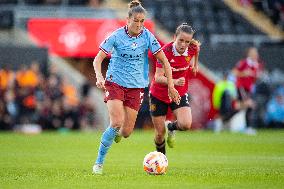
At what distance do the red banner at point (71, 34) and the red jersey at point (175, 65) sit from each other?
632 inches

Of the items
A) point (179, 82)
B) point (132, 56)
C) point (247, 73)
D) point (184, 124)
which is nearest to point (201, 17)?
point (247, 73)

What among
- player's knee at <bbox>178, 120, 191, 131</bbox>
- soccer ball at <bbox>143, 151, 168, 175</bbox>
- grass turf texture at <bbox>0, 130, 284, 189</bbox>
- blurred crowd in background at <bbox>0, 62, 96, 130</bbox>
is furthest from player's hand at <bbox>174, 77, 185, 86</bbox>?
blurred crowd in background at <bbox>0, 62, 96, 130</bbox>

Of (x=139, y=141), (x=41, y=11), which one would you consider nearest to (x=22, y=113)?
(x=41, y=11)

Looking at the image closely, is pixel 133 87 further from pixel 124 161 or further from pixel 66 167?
pixel 124 161

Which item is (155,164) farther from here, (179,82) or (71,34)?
(71,34)

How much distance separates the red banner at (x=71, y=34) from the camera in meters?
31.5

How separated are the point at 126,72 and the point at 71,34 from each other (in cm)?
1795

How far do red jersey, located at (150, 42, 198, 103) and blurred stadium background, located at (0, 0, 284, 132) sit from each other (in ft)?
46.7

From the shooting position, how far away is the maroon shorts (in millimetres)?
13656

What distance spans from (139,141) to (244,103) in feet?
18.3

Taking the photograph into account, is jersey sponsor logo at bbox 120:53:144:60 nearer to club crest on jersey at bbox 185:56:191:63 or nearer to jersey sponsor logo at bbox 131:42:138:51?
jersey sponsor logo at bbox 131:42:138:51

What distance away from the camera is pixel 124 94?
1390cm

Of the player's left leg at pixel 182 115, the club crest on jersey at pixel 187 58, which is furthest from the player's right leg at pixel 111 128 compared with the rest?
the club crest on jersey at pixel 187 58

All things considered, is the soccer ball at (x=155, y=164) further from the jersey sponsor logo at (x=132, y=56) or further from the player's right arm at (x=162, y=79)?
the player's right arm at (x=162, y=79)
